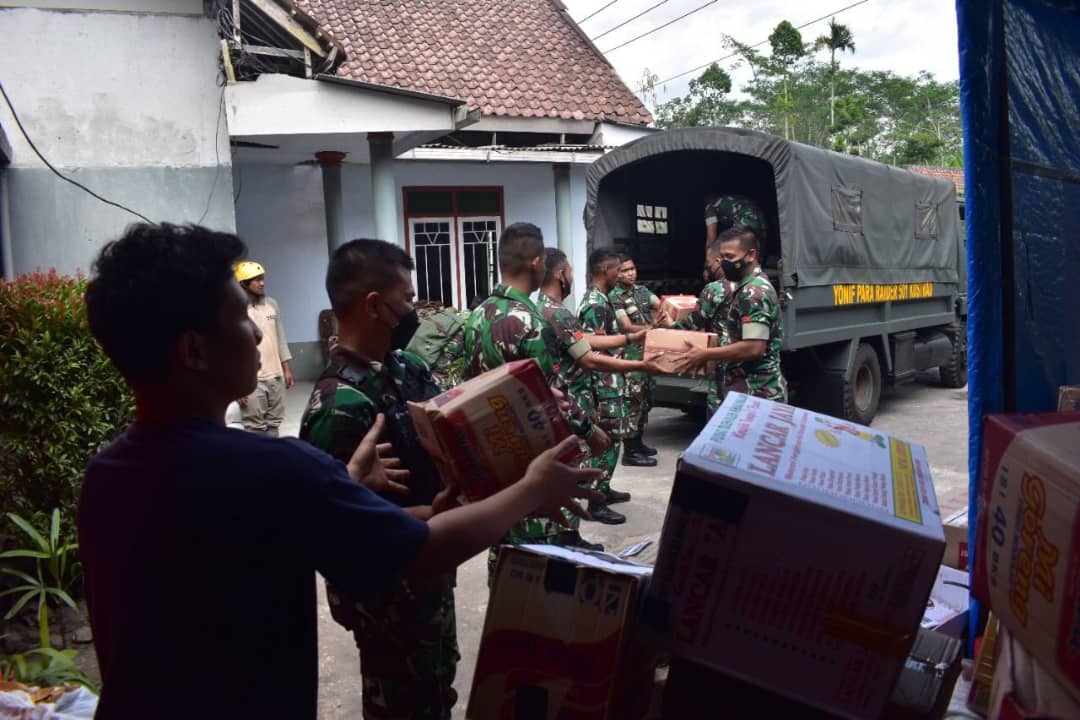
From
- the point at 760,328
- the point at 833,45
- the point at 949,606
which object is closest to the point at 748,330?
the point at 760,328

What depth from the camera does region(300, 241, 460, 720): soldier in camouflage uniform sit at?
6.81ft

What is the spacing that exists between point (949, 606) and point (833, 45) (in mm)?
35365

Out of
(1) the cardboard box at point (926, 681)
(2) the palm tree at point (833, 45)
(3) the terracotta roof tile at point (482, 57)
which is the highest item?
(2) the palm tree at point (833, 45)

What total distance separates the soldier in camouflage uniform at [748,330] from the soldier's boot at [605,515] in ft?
3.39

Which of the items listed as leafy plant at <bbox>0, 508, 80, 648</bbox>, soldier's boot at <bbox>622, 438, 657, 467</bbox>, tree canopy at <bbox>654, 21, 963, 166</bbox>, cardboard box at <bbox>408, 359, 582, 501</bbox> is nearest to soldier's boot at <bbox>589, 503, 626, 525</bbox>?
soldier's boot at <bbox>622, 438, 657, 467</bbox>

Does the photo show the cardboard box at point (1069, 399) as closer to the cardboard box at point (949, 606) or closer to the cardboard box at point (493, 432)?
the cardboard box at point (949, 606)

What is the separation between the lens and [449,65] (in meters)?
13.1

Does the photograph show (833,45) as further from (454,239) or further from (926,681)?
(926,681)

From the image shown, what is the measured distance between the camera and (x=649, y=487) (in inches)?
244

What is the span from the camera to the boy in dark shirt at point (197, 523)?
1.24 metres

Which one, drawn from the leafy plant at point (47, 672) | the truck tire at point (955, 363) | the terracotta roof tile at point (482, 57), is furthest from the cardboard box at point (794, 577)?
the terracotta roof tile at point (482, 57)

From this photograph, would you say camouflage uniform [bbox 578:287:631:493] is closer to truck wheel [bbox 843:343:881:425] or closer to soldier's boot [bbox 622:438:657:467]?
soldier's boot [bbox 622:438:657:467]

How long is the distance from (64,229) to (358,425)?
20.6ft

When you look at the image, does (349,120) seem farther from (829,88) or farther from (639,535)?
(829,88)
